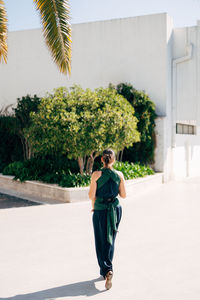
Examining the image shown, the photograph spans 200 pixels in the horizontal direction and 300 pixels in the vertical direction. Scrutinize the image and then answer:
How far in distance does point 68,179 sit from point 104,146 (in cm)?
136

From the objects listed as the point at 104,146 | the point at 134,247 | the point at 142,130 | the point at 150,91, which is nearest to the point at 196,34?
the point at 150,91

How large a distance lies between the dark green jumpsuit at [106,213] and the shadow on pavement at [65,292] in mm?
260

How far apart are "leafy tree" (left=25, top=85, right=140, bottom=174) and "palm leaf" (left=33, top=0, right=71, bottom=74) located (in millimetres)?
2710

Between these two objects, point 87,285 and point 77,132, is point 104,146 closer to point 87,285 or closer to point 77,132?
point 77,132

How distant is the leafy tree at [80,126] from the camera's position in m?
10.6

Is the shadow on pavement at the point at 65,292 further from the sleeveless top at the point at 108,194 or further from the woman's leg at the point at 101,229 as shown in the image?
the sleeveless top at the point at 108,194

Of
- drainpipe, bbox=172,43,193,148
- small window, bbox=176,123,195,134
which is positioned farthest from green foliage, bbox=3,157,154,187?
small window, bbox=176,123,195,134

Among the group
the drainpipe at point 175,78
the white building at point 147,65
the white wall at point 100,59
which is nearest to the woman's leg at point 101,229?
the white building at point 147,65

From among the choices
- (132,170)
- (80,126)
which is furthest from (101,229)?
(132,170)

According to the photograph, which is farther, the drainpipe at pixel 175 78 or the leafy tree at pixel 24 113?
the leafy tree at pixel 24 113

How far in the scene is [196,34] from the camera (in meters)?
15.2

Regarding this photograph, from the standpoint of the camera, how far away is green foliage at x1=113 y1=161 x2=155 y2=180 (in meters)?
12.9

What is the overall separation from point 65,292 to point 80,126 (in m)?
6.59

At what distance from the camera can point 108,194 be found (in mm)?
4676
